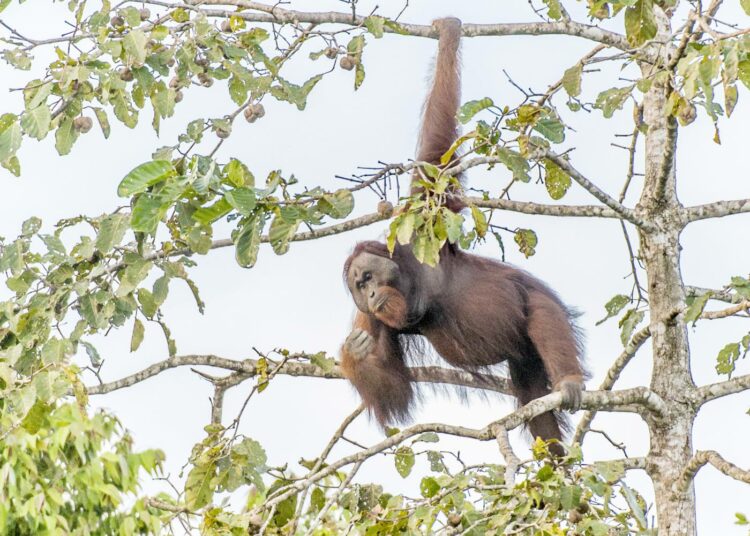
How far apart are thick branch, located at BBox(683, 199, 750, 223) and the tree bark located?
60 millimetres

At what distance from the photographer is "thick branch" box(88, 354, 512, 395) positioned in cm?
636

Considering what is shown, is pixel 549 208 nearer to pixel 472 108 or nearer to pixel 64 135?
pixel 472 108

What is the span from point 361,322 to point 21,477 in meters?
3.68

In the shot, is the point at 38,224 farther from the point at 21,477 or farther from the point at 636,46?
the point at 636,46

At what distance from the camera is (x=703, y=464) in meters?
5.80

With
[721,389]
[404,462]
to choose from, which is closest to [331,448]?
[404,462]

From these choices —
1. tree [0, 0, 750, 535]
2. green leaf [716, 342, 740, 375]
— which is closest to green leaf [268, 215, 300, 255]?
tree [0, 0, 750, 535]

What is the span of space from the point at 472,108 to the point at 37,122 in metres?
1.92

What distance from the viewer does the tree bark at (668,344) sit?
600cm

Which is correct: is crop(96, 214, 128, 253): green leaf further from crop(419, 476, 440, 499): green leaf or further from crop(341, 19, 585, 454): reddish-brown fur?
crop(341, 19, 585, 454): reddish-brown fur

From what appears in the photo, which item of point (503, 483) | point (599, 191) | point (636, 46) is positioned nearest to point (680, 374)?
point (599, 191)

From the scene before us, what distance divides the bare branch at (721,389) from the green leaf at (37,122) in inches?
134

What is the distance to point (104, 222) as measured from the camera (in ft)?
17.7

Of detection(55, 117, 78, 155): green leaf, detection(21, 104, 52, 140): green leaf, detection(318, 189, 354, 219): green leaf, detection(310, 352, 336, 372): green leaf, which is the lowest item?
detection(310, 352, 336, 372): green leaf
